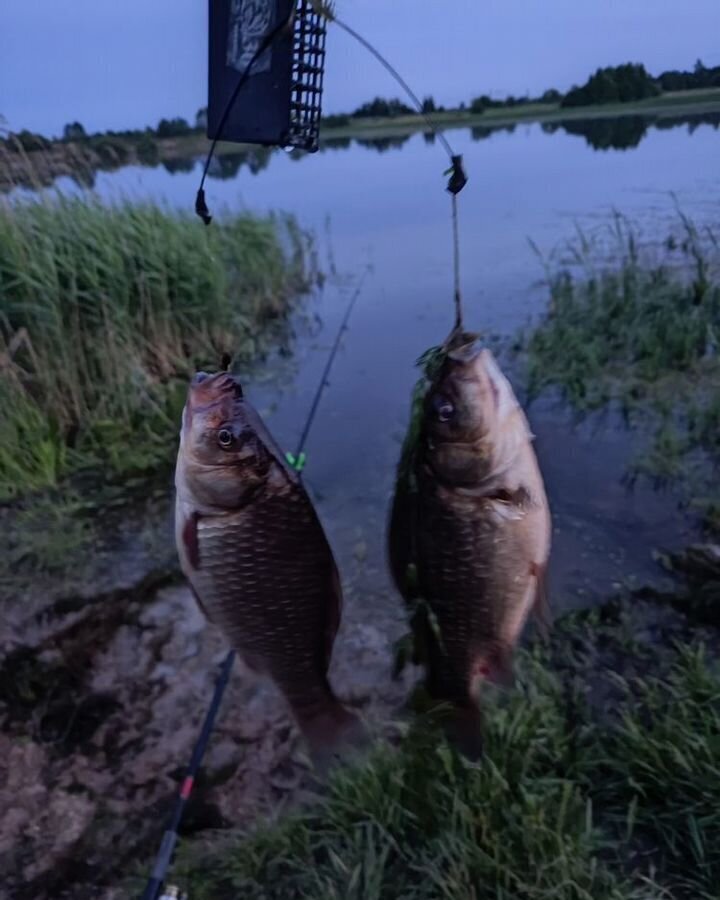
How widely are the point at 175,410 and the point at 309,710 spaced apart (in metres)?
4.93

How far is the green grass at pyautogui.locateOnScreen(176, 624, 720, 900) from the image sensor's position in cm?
233

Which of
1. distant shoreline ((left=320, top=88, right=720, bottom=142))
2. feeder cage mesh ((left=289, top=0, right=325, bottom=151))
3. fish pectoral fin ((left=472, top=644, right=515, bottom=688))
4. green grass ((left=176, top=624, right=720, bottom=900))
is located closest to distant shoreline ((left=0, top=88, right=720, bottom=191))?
distant shoreline ((left=320, top=88, right=720, bottom=142))

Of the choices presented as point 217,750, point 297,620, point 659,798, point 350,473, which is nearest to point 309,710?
point 297,620

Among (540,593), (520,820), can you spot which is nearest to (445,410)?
(540,593)

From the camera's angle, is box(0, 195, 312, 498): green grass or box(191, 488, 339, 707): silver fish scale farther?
box(0, 195, 312, 498): green grass

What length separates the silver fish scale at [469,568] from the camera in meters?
1.59

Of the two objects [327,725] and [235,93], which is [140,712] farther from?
[235,93]

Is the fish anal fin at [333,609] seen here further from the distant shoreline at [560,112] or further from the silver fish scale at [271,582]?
the distant shoreline at [560,112]

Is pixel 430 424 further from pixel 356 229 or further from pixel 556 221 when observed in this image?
pixel 356 229

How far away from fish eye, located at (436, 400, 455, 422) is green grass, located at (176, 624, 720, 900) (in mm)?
1299

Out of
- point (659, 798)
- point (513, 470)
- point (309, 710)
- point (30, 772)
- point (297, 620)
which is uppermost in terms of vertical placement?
point (513, 470)

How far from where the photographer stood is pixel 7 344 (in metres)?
6.04

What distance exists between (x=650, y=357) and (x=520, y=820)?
4899 mm

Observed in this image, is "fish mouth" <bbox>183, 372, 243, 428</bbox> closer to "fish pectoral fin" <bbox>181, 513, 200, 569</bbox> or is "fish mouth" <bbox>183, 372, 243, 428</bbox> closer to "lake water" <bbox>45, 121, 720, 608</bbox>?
"fish pectoral fin" <bbox>181, 513, 200, 569</bbox>
